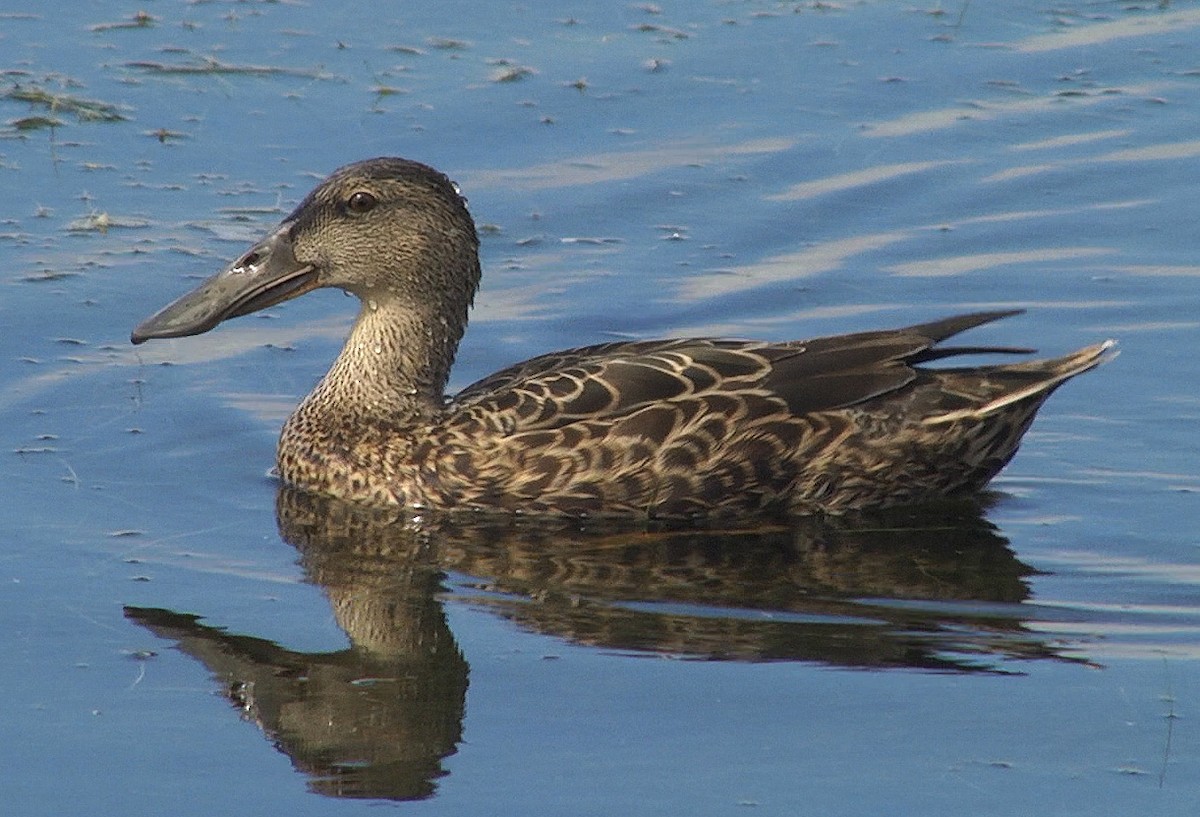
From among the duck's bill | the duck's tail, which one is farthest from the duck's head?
the duck's tail

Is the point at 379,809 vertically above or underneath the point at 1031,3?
underneath

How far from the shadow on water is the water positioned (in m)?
0.02

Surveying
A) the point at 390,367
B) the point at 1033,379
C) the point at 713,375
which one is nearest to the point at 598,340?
the point at 390,367

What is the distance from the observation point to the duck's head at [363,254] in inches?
387

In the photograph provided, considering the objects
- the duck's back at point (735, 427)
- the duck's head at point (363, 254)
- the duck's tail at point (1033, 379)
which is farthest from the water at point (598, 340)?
the duck's head at point (363, 254)

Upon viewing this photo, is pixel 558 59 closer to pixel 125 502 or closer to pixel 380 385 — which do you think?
pixel 380 385

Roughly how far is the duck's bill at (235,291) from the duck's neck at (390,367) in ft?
1.32

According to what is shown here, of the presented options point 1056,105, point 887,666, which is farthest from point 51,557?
point 1056,105

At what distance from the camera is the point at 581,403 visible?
9.34m

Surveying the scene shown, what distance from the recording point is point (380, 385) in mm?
9875

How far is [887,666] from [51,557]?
3.04 meters

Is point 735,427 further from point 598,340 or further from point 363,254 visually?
point 598,340

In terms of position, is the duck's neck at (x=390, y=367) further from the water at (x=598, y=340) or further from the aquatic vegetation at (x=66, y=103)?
the aquatic vegetation at (x=66, y=103)

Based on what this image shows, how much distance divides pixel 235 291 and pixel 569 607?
2.27 metres
